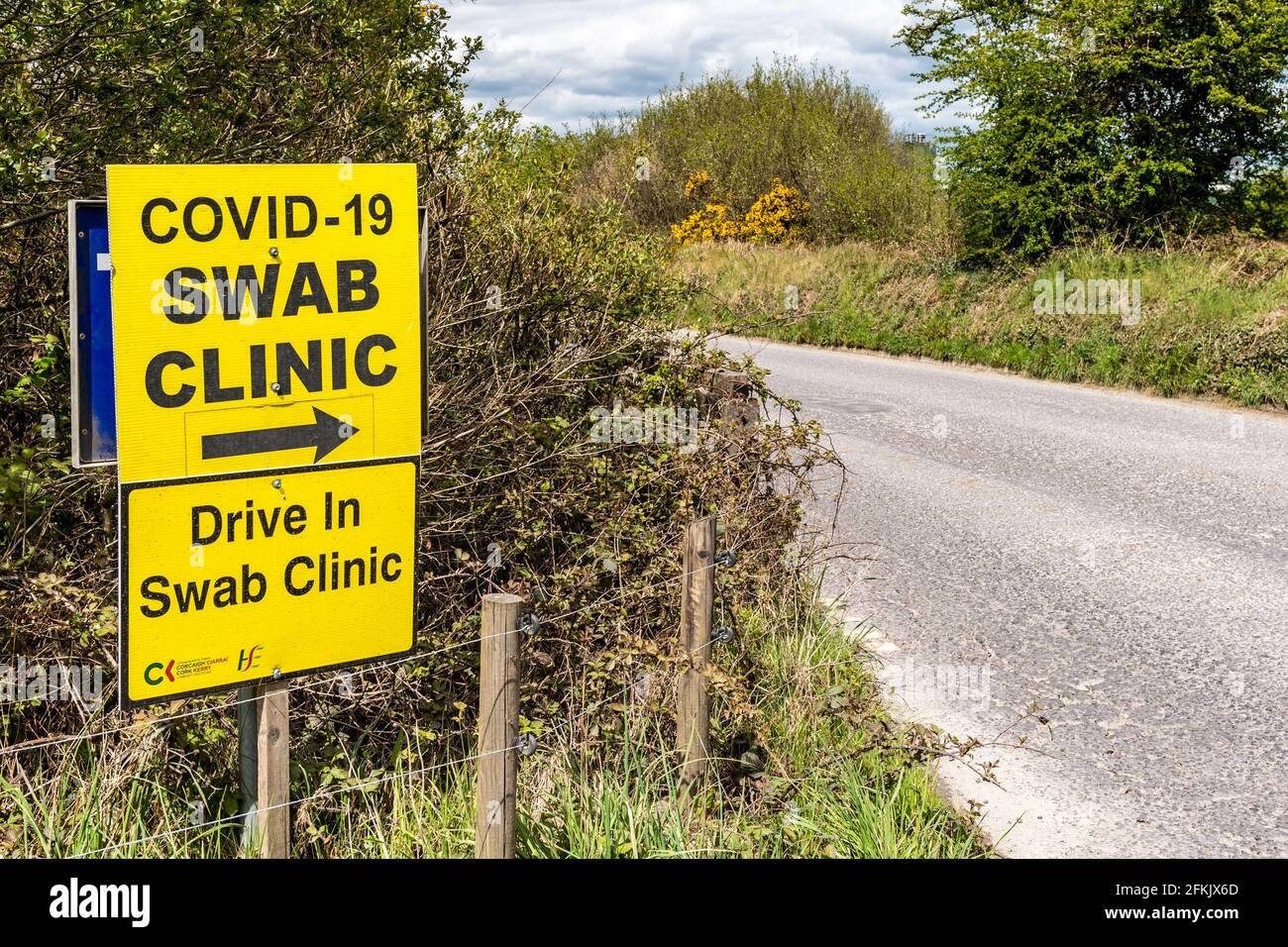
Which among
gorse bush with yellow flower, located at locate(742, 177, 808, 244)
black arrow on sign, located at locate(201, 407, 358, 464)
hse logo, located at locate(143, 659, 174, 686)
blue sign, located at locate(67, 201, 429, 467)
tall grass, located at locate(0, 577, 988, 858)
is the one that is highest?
gorse bush with yellow flower, located at locate(742, 177, 808, 244)

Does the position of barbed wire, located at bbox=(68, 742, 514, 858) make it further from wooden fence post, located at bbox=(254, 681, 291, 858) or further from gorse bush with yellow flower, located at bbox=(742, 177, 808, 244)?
gorse bush with yellow flower, located at bbox=(742, 177, 808, 244)

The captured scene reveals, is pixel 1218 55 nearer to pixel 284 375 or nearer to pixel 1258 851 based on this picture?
pixel 1258 851

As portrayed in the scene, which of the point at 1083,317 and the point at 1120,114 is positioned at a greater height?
the point at 1120,114

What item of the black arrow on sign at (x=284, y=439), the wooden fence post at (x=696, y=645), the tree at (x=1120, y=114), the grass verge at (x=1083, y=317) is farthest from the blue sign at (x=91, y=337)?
the tree at (x=1120, y=114)

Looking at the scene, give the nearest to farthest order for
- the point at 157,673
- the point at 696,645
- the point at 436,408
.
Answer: the point at 157,673
the point at 696,645
the point at 436,408

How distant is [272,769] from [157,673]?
15.8 inches

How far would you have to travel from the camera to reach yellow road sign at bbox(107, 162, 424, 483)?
2.63 metres

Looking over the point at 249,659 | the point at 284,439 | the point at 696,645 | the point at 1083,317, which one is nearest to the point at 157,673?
the point at 249,659

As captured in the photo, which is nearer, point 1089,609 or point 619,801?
point 619,801

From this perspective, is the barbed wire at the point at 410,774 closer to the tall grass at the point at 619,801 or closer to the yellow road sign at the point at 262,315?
the tall grass at the point at 619,801

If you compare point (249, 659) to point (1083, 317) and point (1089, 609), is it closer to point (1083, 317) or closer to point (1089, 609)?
point (1089, 609)

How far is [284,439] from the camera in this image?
9.23ft

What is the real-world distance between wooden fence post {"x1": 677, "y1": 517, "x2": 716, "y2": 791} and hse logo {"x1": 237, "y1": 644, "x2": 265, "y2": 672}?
1.56 m

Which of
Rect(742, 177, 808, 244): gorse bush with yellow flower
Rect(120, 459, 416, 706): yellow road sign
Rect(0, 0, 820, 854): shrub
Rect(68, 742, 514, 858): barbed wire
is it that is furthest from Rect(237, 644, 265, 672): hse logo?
Rect(742, 177, 808, 244): gorse bush with yellow flower
